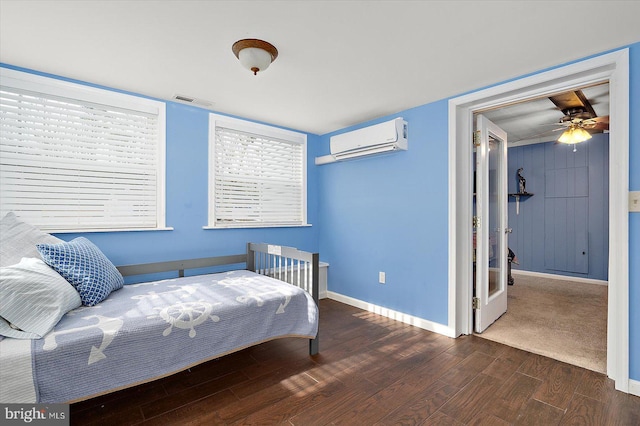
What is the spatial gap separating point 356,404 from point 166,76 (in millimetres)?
2659

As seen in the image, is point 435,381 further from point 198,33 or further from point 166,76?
point 166,76

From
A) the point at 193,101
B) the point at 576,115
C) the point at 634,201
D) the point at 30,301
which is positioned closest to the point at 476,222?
the point at 634,201

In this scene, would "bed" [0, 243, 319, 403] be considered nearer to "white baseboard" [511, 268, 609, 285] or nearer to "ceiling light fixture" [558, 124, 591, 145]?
"ceiling light fixture" [558, 124, 591, 145]

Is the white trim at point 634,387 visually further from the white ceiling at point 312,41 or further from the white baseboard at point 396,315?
the white ceiling at point 312,41

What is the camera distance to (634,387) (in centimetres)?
182

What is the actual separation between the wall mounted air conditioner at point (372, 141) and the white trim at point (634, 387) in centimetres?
233

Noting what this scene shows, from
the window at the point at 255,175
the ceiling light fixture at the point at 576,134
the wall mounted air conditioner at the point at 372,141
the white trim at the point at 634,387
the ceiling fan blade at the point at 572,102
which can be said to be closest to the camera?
the white trim at the point at 634,387

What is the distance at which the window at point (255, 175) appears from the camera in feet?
10.3

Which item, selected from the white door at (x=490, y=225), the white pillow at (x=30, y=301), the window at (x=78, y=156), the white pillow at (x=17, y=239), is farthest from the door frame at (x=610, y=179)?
the white pillow at (x=17, y=239)

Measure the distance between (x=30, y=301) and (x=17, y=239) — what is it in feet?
2.78

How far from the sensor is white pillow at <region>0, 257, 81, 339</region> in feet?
4.55

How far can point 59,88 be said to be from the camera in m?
2.28

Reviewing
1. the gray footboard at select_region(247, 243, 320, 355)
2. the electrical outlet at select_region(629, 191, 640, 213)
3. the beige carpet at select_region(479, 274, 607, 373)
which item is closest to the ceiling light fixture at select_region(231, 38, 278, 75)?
the gray footboard at select_region(247, 243, 320, 355)

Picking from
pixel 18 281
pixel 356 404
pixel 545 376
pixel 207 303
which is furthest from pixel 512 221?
pixel 18 281
